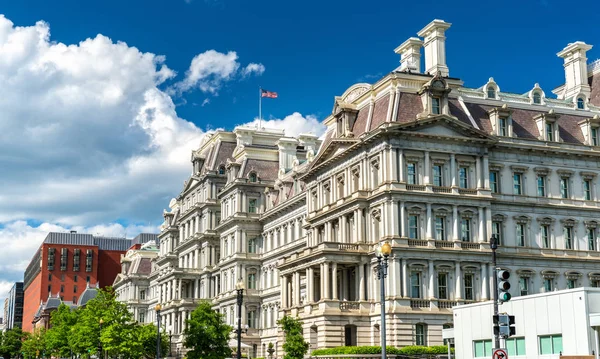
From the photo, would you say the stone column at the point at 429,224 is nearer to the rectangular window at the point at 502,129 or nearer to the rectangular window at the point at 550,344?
the rectangular window at the point at 502,129

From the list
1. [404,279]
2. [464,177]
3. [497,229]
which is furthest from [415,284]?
[464,177]

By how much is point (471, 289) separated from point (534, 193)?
11.1m

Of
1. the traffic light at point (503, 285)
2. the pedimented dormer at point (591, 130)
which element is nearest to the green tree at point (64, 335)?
the pedimented dormer at point (591, 130)

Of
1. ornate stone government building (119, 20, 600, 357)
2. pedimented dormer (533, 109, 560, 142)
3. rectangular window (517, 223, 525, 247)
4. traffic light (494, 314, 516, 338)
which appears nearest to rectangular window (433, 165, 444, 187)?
ornate stone government building (119, 20, 600, 357)

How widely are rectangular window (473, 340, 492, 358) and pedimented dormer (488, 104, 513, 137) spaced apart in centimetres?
2637

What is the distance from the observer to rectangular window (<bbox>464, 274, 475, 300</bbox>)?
217ft

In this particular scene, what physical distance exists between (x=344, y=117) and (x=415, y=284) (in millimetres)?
17077

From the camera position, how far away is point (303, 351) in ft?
212

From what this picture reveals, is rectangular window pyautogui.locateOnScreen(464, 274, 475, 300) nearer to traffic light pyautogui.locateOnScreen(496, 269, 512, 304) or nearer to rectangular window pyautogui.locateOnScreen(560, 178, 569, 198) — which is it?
rectangular window pyautogui.locateOnScreen(560, 178, 569, 198)

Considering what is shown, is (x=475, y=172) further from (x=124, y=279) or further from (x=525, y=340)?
(x=124, y=279)

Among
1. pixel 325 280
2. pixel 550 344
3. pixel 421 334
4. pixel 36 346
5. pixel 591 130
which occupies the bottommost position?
pixel 36 346

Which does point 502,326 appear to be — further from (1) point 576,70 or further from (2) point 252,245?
(2) point 252,245

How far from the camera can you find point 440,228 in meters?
66.8

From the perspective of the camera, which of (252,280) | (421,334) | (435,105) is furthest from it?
(252,280)
